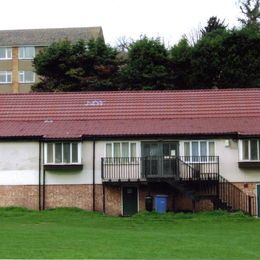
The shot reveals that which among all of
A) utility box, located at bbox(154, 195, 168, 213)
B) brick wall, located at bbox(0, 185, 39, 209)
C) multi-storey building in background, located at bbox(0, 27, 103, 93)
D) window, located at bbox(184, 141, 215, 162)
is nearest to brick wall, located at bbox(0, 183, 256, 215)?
brick wall, located at bbox(0, 185, 39, 209)

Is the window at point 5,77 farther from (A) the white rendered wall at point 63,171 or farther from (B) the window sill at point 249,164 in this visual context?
(B) the window sill at point 249,164

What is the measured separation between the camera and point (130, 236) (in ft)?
72.5

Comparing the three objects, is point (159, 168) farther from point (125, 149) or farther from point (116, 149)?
point (116, 149)

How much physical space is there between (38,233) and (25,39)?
67.6 metres

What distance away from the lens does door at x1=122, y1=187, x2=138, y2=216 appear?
37.1m

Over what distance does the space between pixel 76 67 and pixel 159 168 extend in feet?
79.4

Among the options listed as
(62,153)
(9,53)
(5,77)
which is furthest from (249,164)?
(9,53)

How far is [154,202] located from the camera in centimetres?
3569

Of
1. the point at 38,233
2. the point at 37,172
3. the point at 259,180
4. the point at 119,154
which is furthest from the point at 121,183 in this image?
the point at 38,233

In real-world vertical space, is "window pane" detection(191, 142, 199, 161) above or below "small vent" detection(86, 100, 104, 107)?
below

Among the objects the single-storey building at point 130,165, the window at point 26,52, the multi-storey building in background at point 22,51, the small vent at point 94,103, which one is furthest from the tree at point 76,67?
the window at point 26,52

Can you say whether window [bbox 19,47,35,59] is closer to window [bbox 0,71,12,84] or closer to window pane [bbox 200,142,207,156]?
window [bbox 0,71,12,84]

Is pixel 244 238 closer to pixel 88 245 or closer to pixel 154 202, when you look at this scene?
pixel 88 245

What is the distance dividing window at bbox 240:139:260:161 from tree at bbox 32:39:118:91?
21.8 meters
